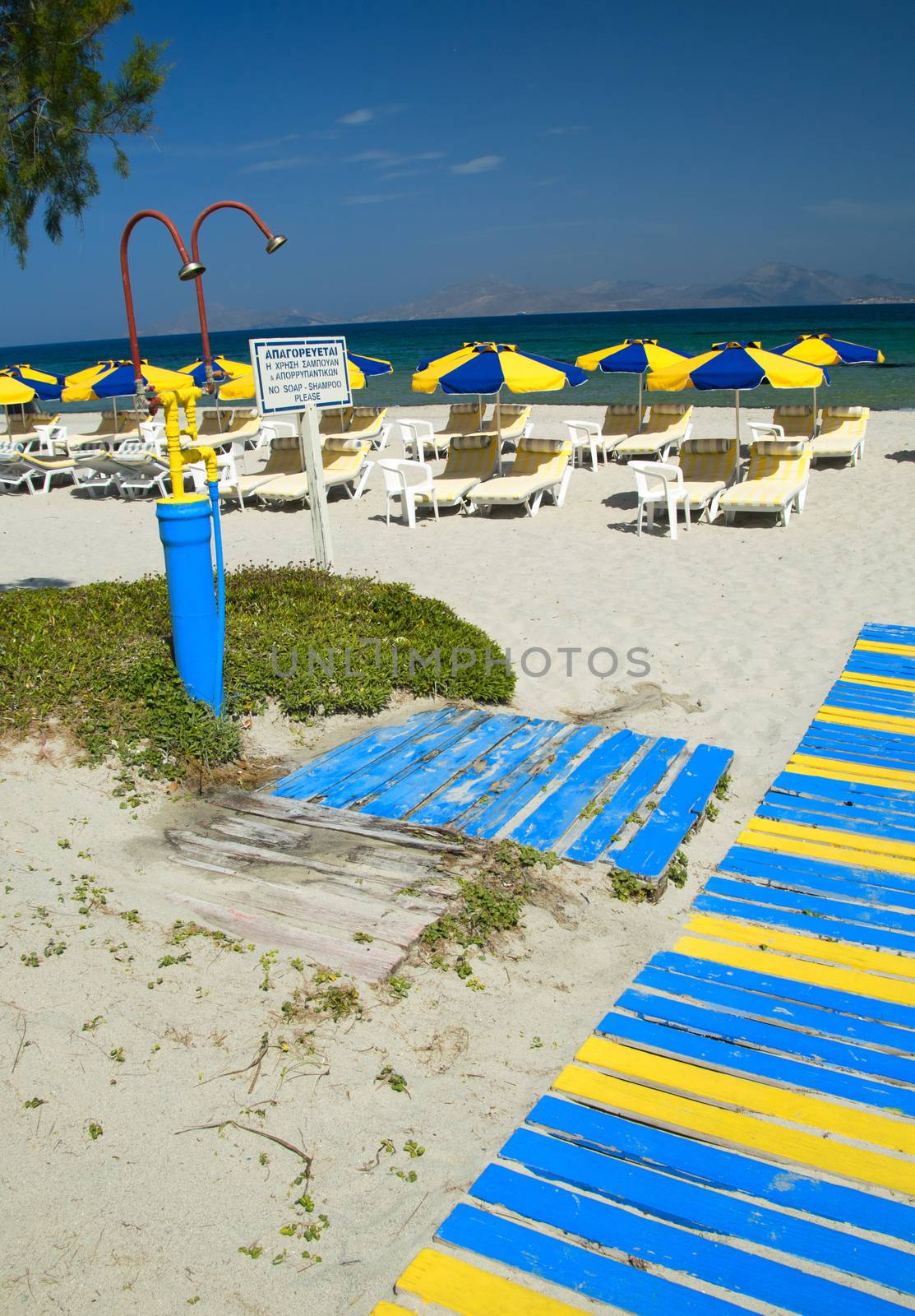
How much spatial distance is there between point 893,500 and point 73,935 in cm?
1123

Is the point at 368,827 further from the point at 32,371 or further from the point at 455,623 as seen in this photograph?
the point at 32,371

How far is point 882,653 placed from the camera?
22.8ft

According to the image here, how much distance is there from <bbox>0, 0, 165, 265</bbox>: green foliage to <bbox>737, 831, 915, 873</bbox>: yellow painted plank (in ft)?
16.6

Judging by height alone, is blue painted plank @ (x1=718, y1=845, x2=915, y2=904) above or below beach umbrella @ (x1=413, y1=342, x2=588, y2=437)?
below

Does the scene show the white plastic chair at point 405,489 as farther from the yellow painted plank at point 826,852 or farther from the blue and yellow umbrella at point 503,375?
the yellow painted plank at point 826,852

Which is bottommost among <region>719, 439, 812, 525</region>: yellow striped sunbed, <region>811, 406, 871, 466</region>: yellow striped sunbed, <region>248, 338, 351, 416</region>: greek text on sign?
<region>719, 439, 812, 525</region>: yellow striped sunbed

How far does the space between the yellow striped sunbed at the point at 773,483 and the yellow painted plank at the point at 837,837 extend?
6817 millimetres

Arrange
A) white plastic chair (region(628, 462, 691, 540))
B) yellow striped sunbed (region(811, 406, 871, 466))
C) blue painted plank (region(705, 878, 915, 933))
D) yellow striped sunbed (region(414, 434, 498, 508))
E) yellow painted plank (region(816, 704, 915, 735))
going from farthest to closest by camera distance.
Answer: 1. yellow striped sunbed (region(811, 406, 871, 466))
2. yellow striped sunbed (region(414, 434, 498, 508))
3. white plastic chair (region(628, 462, 691, 540))
4. yellow painted plank (region(816, 704, 915, 735))
5. blue painted plank (region(705, 878, 915, 933))

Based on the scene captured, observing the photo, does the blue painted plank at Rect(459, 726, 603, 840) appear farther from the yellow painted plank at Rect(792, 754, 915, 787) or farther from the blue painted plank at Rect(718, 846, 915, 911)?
the yellow painted plank at Rect(792, 754, 915, 787)

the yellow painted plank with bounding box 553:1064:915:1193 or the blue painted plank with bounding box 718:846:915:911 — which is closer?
the yellow painted plank with bounding box 553:1064:915:1193

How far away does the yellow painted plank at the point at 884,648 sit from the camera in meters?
6.96

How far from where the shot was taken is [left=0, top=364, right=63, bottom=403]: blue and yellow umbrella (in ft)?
55.2

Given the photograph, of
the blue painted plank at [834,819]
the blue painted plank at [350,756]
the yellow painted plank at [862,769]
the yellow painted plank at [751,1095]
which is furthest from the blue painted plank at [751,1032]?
the yellow painted plank at [862,769]

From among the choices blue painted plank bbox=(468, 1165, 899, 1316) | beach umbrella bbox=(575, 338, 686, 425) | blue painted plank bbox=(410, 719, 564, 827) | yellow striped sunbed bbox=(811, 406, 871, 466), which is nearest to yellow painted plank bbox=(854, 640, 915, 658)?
blue painted plank bbox=(410, 719, 564, 827)
